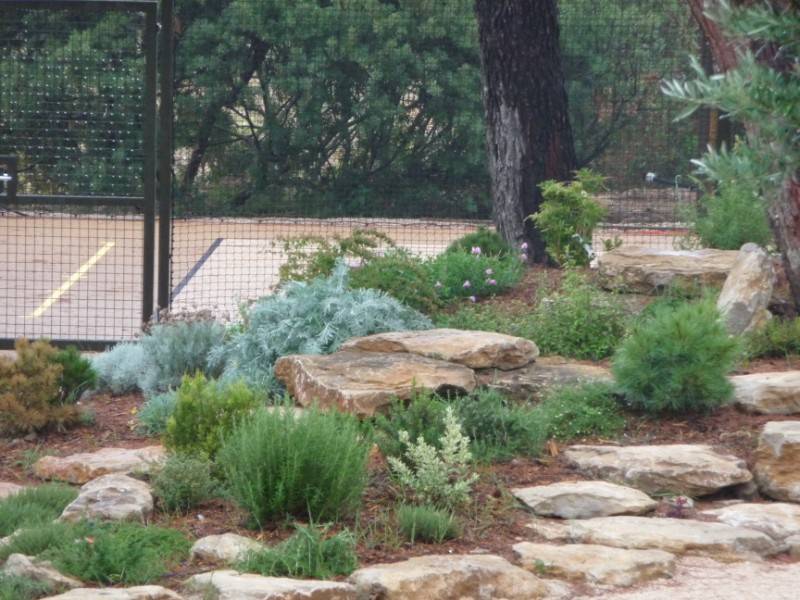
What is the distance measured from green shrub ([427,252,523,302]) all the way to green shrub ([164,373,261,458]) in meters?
3.51

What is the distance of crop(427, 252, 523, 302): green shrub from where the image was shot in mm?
9953

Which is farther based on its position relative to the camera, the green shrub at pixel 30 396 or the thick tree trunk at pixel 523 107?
the thick tree trunk at pixel 523 107

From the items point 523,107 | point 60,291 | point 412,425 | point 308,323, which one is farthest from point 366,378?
point 60,291

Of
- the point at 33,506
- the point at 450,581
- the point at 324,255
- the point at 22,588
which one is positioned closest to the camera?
the point at 22,588

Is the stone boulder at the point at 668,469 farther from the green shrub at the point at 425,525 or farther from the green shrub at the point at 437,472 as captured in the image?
the green shrub at the point at 425,525

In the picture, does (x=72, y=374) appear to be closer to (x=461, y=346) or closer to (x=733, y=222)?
(x=461, y=346)

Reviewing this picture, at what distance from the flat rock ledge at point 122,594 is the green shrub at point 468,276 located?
5.24 metres

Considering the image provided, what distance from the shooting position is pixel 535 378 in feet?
25.5

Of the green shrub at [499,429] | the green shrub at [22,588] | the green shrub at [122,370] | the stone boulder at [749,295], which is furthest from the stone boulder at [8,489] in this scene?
the stone boulder at [749,295]

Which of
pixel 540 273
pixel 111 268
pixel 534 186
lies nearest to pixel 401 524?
pixel 540 273

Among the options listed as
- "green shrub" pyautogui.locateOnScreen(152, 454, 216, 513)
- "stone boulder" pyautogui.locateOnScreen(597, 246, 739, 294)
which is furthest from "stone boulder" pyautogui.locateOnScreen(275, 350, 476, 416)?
"stone boulder" pyautogui.locateOnScreen(597, 246, 739, 294)

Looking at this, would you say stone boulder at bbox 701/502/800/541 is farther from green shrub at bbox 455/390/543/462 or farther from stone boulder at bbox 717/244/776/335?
stone boulder at bbox 717/244/776/335

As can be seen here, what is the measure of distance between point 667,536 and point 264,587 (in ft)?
6.30

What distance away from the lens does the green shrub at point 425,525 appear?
559cm
